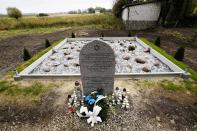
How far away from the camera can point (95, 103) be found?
534 cm

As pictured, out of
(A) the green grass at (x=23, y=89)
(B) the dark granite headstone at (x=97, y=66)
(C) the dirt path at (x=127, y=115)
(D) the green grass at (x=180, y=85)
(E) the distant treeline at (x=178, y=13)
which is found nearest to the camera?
(C) the dirt path at (x=127, y=115)

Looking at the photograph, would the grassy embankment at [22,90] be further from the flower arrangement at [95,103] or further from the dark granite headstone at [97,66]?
the dark granite headstone at [97,66]

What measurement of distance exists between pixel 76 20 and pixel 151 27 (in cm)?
1513

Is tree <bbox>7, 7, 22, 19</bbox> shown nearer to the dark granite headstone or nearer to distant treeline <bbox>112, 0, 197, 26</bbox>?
distant treeline <bbox>112, 0, 197, 26</bbox>

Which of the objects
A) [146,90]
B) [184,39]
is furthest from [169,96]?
[184,39]

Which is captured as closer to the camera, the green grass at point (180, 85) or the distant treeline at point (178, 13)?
the green grass at point (180, 85)

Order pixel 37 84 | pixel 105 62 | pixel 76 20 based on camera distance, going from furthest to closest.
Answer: pixel 76 20, pixel 37 84, pixel 105 62

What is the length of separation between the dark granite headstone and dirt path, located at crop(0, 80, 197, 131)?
3.48 ft

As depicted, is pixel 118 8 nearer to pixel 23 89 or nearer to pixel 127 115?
Answer: pixel 23 89

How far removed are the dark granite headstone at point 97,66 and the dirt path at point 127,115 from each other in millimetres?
1062

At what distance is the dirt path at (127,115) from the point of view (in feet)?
16.9

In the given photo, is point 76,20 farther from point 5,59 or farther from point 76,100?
point 76,100

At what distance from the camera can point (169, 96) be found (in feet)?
21.7

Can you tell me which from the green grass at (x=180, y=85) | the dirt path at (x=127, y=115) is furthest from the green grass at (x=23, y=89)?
the green grass at (x=180, y=85)
